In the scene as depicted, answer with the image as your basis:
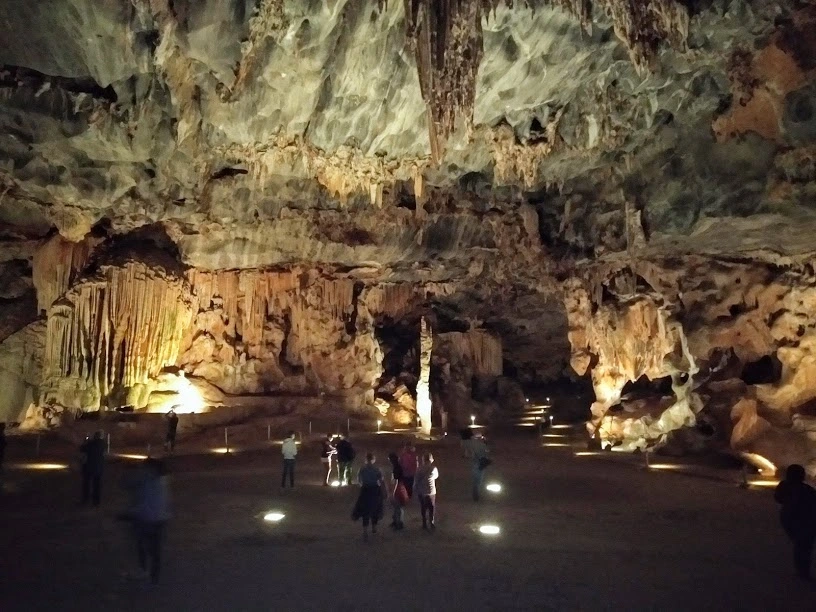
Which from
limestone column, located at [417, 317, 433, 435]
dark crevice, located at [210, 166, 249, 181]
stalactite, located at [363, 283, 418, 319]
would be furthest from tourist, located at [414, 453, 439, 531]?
stalactite, located at [363, 283, 418, 319]

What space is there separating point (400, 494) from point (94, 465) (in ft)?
16.1

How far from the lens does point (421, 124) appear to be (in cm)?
1323

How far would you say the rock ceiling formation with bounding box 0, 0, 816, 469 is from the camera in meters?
10.1

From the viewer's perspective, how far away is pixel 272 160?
1436 cm

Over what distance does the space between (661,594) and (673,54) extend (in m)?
9.40

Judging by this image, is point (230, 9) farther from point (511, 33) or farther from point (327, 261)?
point (327, 261)

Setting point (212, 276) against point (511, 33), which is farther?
point (212, 276)

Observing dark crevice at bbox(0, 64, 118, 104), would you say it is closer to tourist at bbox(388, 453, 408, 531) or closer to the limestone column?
tourist at bbox(388, 453, 408, 531)

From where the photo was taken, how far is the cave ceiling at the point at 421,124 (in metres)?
9.79

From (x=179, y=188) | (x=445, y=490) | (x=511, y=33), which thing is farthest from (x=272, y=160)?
(x=445, y=490)

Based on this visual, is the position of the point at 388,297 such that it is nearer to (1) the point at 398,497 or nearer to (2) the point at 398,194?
(2) the point at 398,194

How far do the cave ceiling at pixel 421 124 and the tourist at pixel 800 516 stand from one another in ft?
22.9

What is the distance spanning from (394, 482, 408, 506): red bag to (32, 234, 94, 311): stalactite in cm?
1683

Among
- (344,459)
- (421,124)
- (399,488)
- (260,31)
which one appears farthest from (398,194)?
(399,488)
